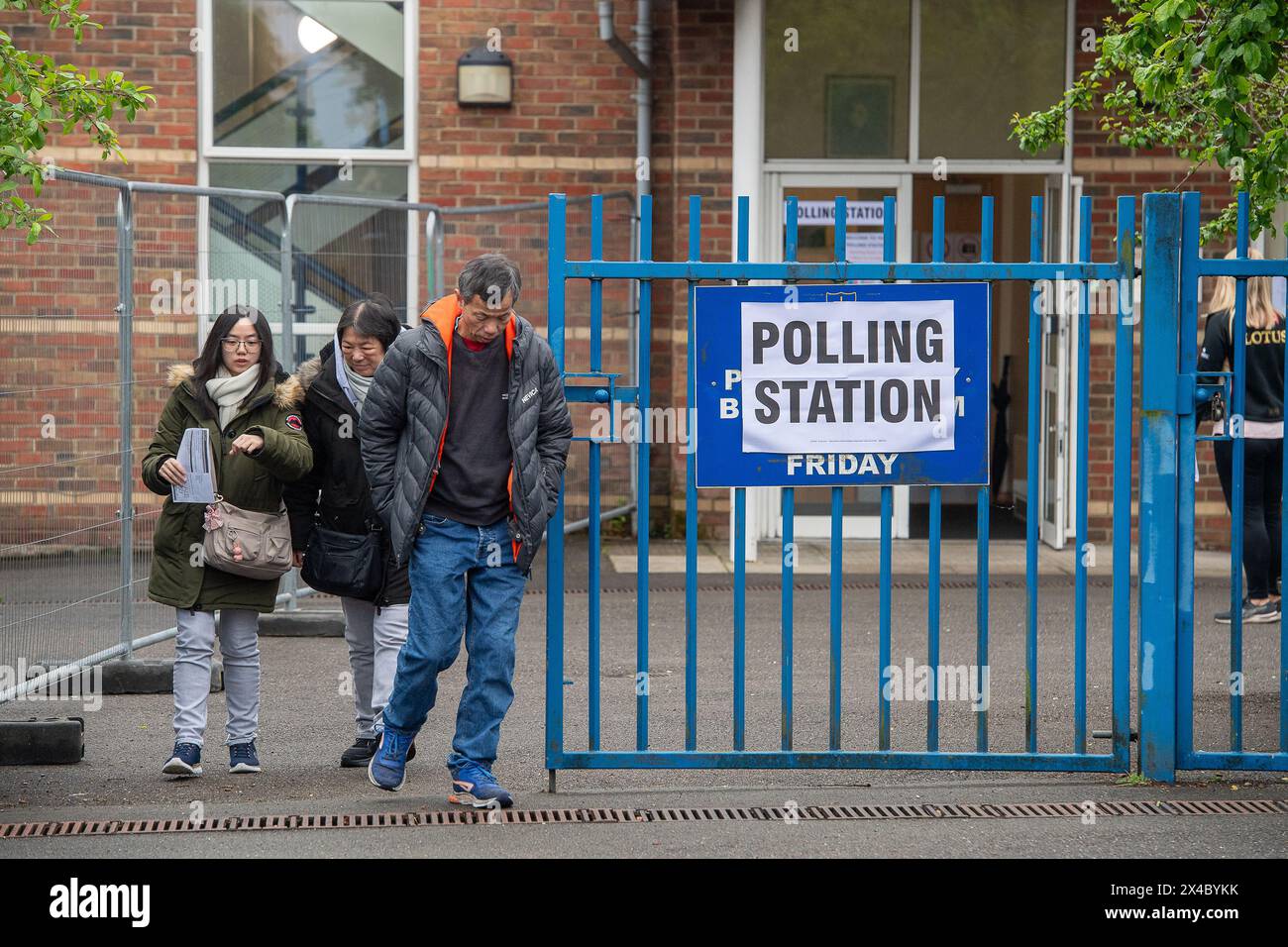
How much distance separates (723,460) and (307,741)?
7.37 feet

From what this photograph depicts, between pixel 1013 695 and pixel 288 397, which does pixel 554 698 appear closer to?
pixel 288 397

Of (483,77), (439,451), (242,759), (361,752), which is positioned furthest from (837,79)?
(242,759)

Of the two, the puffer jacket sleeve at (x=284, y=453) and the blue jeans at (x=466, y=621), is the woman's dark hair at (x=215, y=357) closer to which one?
the puffer jacket sleeve at (x=284, y=453)

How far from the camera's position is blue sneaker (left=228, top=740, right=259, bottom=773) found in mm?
6312

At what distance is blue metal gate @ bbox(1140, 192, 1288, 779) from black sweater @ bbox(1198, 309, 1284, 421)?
2.99m

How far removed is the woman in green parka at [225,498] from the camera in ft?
20.4

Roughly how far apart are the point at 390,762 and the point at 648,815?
929 mm

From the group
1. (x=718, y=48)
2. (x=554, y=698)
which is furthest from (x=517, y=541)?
(x=718, y=48)

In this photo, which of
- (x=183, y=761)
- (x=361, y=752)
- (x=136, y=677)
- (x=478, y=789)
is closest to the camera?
(x=478, y=789)

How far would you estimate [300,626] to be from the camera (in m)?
9.14

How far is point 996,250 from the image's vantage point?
14.5m

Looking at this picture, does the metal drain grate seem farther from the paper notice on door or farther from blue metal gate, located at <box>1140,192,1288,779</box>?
the paper notice on door

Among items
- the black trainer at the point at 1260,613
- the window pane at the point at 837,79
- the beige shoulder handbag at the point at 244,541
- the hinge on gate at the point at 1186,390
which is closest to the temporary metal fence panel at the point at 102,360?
the beige shoulder handbag at the point at 244,541

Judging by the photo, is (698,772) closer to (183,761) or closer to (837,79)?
(183,761)
